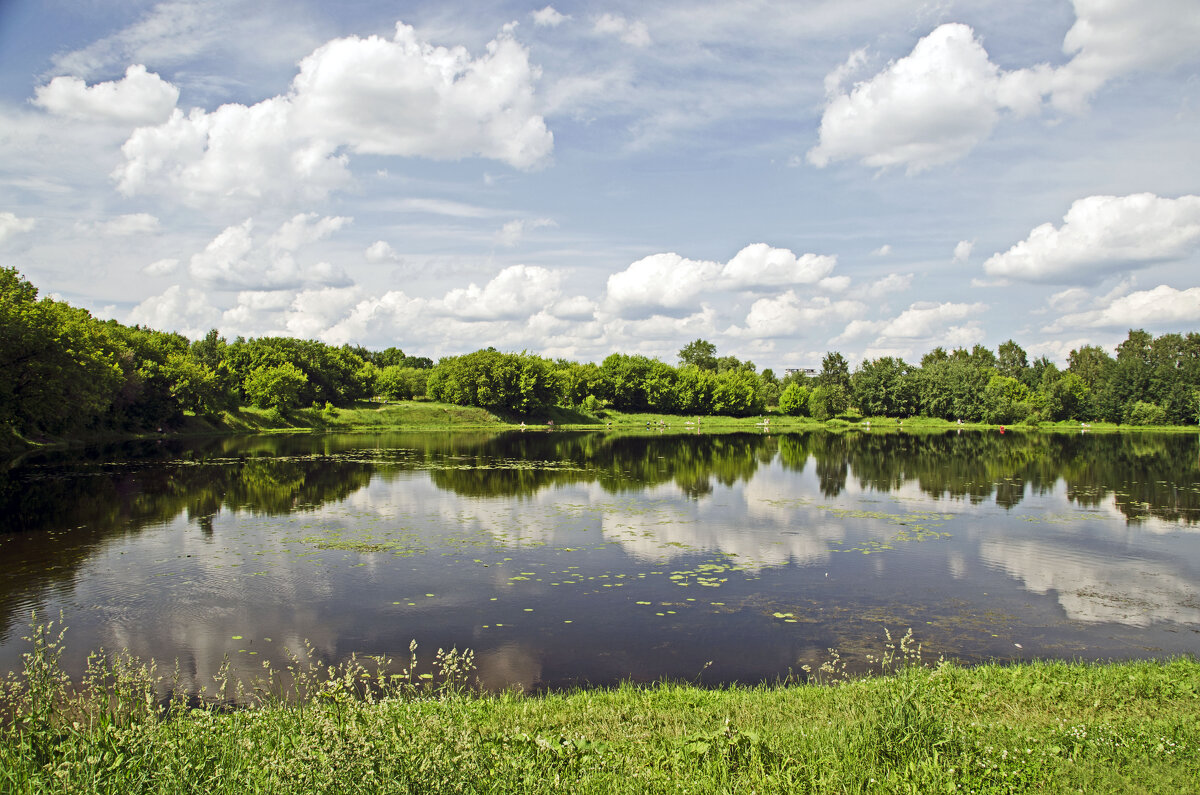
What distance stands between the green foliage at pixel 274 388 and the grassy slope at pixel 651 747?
85.3 m

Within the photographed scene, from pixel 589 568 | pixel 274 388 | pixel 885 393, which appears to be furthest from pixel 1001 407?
pixel 589 568

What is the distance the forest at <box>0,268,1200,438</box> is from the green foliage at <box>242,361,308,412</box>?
0.17 metres

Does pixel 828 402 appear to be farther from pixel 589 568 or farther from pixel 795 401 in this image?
pixel 589 568

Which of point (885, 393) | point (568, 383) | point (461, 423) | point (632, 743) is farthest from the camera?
point (885, 393)

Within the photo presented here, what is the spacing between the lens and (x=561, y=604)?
15.7 m

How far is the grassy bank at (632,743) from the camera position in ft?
20.0

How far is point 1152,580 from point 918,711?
15.6 m

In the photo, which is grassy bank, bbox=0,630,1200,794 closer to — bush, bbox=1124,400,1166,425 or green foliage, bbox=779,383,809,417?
green foliage, bbox=779,383,809,417

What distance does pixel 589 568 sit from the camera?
1911 cm

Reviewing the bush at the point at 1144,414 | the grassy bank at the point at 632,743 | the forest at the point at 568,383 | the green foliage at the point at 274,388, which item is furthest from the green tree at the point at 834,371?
the grassy bank at the point at 632,743

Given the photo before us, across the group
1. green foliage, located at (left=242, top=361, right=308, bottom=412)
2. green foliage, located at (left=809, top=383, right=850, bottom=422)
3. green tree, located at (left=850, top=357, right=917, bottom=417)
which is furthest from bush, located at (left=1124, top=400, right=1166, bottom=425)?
green foliage, located at (left=242, top=361, right=308, bottom=412)

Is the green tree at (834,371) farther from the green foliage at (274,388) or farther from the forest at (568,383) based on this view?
the green foliage at (274,388)

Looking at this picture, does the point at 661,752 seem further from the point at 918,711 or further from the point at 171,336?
the point at 171,336

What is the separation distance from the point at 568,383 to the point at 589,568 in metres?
99.3
